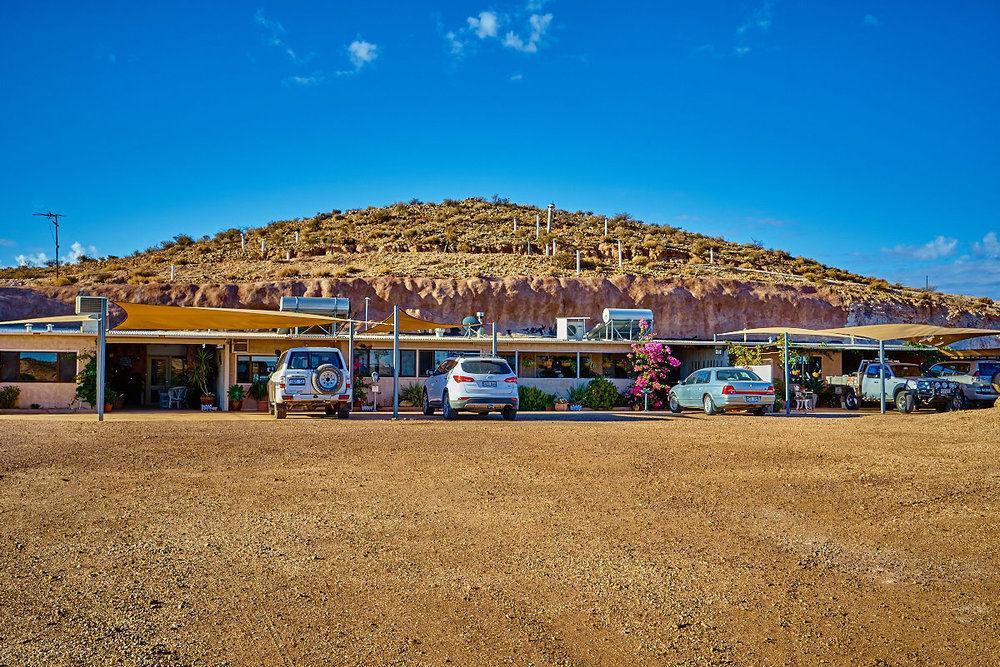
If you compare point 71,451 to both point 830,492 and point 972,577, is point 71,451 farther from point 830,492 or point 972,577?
point 972,577

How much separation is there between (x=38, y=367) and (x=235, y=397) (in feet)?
17.9

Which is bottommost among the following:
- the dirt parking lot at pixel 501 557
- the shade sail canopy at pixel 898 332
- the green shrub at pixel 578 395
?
the dirt parking lot at pixel 501 557

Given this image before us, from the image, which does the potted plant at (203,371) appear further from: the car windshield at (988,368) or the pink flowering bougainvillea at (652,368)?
the car windshield at (988,368)

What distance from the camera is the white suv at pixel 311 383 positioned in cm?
1862

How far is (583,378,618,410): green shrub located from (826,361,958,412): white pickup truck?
7258 millimetres

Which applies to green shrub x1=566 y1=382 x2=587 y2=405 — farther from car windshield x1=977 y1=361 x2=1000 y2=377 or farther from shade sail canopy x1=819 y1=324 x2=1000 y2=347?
car windshield x1=977 y1=361 x2=1000 y2=377

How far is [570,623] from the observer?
5.02 metres

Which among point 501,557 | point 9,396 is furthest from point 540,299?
point 501,557

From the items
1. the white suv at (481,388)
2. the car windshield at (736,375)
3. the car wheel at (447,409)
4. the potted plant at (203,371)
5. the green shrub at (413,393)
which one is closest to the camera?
the white suv at (481,388)

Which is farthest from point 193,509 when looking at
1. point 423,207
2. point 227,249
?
point 423,207

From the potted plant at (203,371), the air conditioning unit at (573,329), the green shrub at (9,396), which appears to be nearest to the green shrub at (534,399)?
the air conditioning unit at (573,329)

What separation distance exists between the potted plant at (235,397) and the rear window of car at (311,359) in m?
6.03

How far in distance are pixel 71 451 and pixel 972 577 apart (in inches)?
409

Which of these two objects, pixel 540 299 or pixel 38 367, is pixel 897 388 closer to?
pixel 540 299
